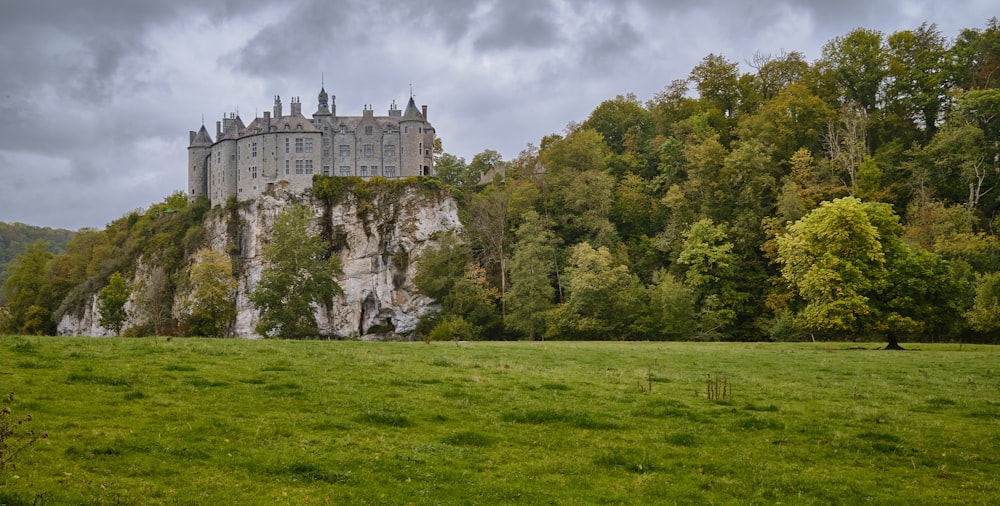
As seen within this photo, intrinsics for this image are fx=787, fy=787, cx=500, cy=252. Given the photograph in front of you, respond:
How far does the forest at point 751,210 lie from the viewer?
53406mm

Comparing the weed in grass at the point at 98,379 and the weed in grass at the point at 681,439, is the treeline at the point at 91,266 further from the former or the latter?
the weed in grass at the point at 681,439

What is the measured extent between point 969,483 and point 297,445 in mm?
12507

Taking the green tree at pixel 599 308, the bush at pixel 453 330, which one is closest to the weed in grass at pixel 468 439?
the bush at pixel 453 330

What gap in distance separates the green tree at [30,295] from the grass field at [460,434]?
334 feet

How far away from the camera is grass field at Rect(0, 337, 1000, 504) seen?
1310 centimetres

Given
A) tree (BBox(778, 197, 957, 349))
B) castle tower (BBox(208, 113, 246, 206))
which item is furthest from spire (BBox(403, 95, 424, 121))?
tree (BBox(778, 197, 957, 349))

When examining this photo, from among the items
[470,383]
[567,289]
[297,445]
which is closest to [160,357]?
[470,383]

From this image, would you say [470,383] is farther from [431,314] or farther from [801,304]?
[431,314]

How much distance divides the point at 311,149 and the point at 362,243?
15.9m

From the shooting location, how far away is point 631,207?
8950cm

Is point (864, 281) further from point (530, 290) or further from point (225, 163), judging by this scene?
point (225, 163)

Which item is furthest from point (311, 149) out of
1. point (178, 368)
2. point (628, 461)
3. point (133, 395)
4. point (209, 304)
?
point (628, 461)

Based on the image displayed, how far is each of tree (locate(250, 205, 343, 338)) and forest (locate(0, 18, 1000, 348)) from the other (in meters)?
10.5

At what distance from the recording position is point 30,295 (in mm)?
118750
